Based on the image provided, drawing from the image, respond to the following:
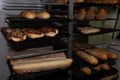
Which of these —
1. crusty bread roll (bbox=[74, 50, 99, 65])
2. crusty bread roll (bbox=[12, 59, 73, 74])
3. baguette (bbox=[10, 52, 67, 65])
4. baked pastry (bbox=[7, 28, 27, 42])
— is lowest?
crusty bread roll (bbox=[74, 50, 99, 65])

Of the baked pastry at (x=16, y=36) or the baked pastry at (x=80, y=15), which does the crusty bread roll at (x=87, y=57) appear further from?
the baked pastry at (x=16, y=36)

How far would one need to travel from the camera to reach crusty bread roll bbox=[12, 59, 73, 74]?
3.92ft

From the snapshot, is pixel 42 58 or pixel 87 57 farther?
pixel 87 57

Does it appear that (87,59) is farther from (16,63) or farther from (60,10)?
(16,63)

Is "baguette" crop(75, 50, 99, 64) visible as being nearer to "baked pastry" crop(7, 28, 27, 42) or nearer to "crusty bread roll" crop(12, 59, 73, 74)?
"crusty bread roll" crop(12, 59, 73, 74)

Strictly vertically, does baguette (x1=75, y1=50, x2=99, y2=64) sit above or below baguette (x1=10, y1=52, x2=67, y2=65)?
below

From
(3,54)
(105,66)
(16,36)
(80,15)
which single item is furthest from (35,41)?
(105,66)

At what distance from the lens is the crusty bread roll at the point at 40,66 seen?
119 cm

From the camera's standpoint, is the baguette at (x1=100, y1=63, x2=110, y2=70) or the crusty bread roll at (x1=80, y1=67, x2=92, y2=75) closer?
the crusty bread roll at (x1=80, y1=67, x2=92, y2=75)

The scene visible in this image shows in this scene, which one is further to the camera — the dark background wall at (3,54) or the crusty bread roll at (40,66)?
the dark background wall at (3,54)

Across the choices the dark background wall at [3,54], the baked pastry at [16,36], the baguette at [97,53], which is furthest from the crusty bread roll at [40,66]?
the dark background wall at [3,54]

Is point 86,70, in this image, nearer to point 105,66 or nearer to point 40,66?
point 105,66

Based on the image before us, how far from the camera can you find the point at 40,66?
124 centimetres

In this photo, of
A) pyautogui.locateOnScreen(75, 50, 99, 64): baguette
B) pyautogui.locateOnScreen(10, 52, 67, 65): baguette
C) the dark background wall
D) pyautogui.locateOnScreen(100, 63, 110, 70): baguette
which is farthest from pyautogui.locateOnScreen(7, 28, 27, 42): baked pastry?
pyautogui.locateOnScreen(100, 63, 110, 70): baguette
